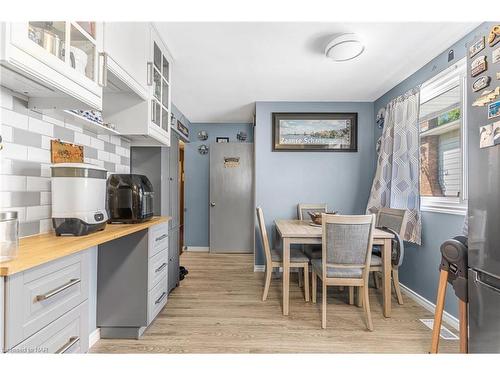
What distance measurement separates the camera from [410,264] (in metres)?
2.62

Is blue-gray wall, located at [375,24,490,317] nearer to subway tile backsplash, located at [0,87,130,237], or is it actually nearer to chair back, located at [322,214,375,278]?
chair back, located at [322,214,375,278]

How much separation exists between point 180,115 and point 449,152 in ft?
12.0

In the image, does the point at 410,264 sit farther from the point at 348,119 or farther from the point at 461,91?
the point at 348,119

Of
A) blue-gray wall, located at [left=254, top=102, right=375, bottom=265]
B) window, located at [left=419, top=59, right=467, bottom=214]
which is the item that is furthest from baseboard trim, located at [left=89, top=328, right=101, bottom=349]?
window, located at [left=419, top=59, right=467, bottom=214]

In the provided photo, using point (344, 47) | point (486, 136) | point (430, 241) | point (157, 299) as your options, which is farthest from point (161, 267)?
point (430, 241)

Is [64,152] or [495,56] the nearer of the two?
[495,56]

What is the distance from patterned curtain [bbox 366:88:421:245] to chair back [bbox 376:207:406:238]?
7cm

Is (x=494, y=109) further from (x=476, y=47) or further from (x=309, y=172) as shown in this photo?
(x=309, y=172)

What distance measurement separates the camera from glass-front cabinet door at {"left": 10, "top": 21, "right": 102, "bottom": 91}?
832 millimetres

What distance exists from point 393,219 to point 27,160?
10.2 ft

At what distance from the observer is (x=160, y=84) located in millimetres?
2088

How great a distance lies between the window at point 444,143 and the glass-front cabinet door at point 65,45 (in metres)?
2.71

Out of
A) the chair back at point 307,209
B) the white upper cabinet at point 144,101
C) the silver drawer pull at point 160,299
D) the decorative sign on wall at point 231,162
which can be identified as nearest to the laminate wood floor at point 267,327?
the silver drawer pull at point 160,299
